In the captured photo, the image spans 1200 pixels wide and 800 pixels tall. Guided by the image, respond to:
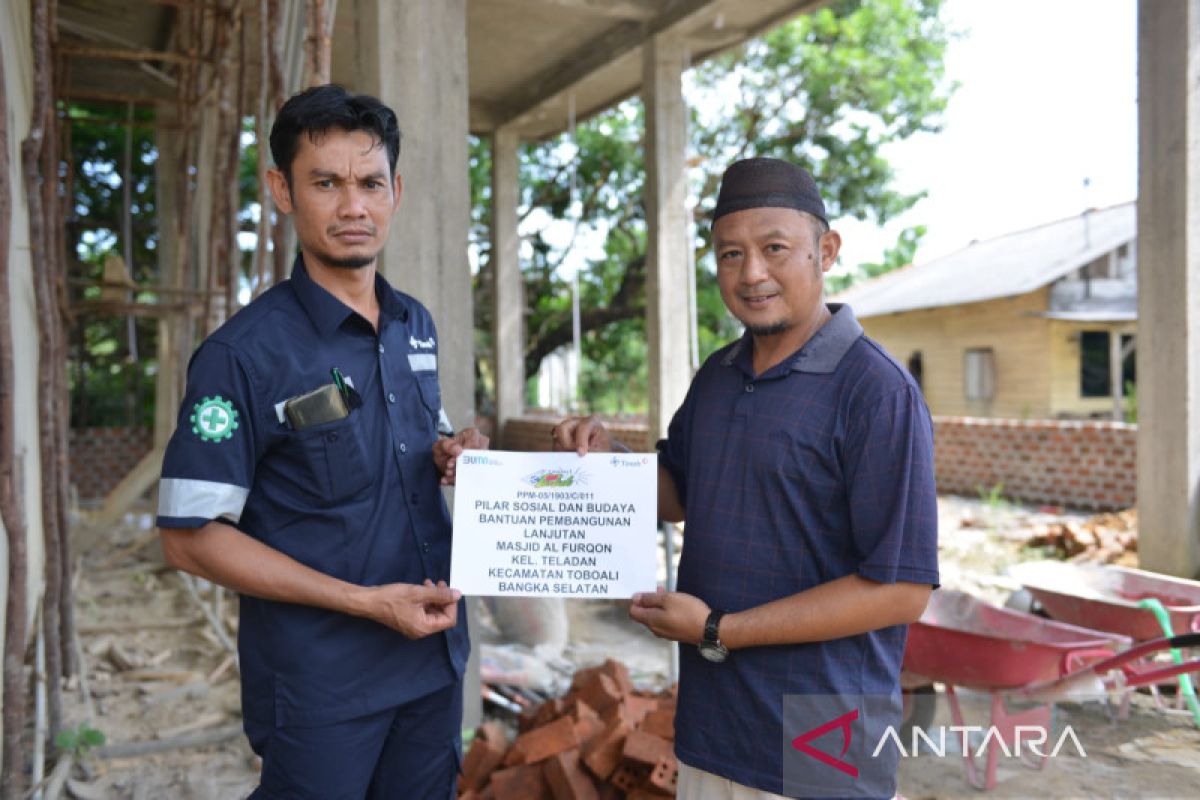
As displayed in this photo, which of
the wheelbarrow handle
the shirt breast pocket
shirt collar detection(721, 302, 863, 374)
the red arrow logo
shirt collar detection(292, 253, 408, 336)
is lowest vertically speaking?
the wheelbarrow handle

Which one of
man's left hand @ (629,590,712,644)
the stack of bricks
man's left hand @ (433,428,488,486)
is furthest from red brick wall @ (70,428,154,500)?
man's left hand @ (629,590,712,644)

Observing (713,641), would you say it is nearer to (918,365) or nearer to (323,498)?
(323,498)

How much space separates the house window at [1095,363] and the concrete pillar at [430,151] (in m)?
17.7

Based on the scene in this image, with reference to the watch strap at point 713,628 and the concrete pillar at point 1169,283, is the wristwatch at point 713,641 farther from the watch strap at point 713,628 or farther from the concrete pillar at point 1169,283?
the concrete pillar at point 1169,283

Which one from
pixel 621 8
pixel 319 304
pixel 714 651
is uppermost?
pixel 621 8

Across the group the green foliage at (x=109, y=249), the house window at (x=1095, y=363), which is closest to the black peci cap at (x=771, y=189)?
the green foliage at (x=109, y=249)

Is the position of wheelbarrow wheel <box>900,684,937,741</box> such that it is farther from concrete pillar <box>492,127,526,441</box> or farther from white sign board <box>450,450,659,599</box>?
concrete pillar <box>492,127,526,441</box>

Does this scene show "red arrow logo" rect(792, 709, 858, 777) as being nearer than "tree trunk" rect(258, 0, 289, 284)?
Yes

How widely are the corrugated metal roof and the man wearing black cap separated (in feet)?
57.2

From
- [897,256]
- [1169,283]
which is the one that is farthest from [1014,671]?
[897,256]

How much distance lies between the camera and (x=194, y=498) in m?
1.80

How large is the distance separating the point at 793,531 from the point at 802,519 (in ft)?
0.11

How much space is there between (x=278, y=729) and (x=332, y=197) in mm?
1119

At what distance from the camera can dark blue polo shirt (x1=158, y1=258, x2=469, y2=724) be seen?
6.01 feet
